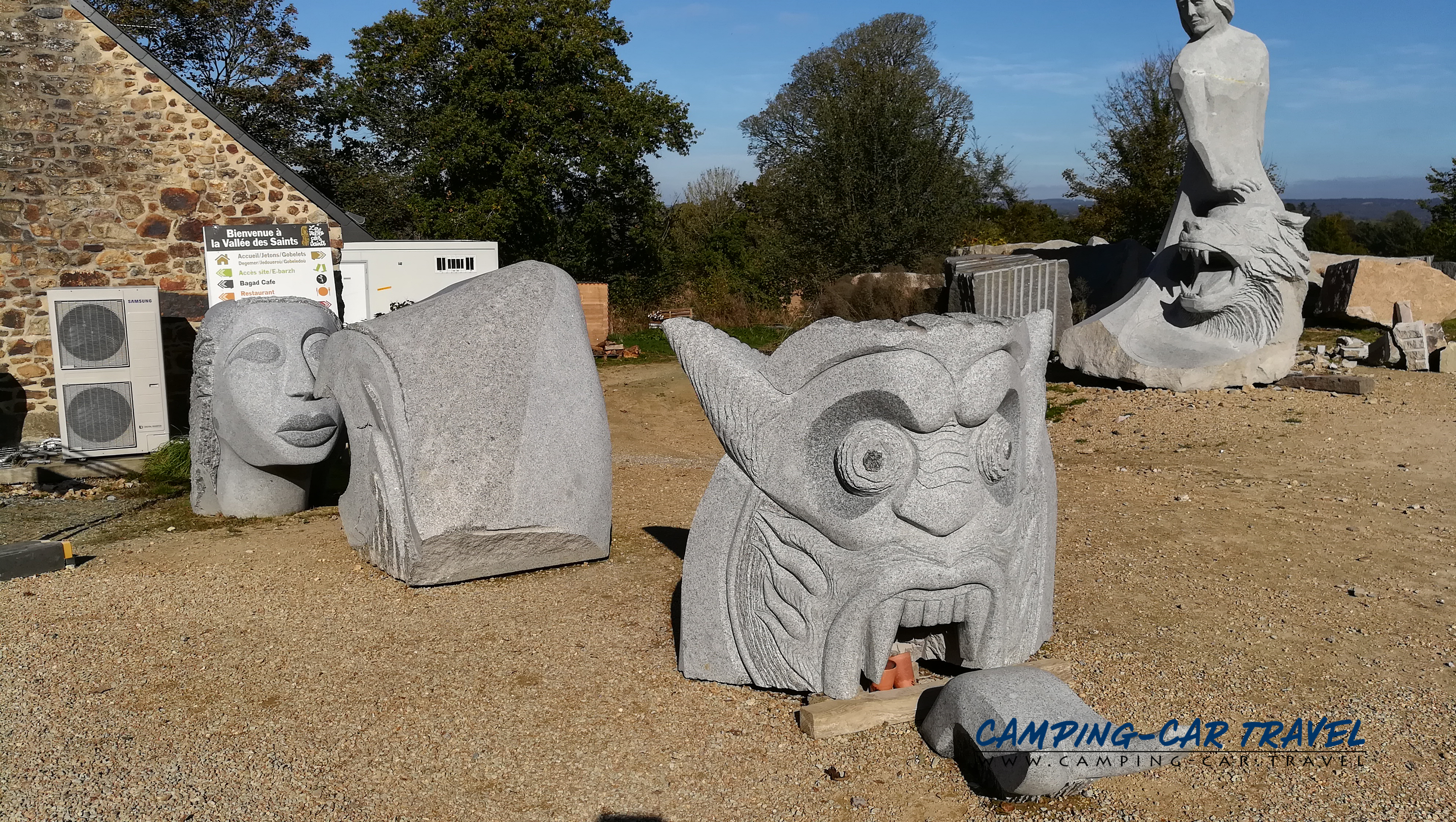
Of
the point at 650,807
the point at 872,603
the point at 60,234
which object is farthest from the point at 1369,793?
the point at 60,234

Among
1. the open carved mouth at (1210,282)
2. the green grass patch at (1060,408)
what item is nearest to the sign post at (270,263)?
the green grass patch at (1060,408)

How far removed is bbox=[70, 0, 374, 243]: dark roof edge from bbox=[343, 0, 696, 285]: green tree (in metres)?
6.02

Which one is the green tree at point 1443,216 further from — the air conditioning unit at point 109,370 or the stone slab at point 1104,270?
the air conditioning unit at point 109,370

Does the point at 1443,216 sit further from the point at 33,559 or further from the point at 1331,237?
the point at 33,559

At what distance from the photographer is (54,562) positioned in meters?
5.40

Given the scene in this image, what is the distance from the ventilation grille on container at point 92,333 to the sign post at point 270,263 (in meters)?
1.01

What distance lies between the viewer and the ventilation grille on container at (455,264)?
1183cm

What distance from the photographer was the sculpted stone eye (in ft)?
19.7

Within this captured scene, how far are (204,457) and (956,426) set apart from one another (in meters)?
5.29

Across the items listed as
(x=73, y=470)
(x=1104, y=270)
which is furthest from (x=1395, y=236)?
(x=73, y=470)

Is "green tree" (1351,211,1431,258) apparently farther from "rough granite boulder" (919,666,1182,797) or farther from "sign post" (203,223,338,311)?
"rough granite boulder" (919,666,1182,797)

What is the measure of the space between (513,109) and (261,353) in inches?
461

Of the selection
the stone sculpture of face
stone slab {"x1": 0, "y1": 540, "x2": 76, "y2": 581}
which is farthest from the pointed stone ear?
the stone sculpture of face

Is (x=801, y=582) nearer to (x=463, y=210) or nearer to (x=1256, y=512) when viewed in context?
(x=1256, y=512)
